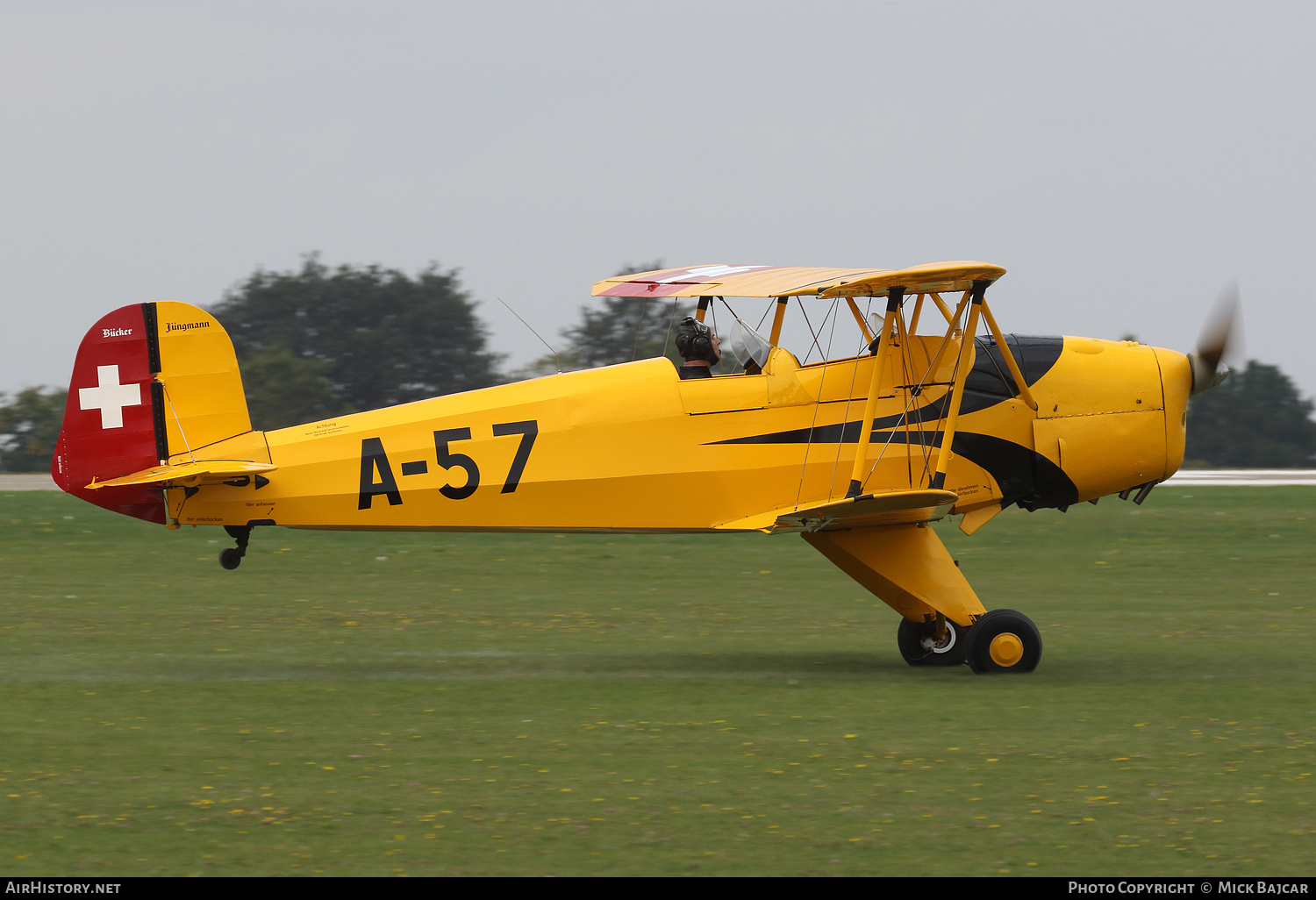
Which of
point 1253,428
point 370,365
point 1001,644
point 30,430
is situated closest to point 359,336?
point 370,365

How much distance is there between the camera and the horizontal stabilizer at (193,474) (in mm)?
10680

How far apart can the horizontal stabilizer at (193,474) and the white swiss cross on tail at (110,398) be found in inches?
17.8

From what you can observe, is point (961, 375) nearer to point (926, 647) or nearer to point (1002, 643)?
point (1002, 643)

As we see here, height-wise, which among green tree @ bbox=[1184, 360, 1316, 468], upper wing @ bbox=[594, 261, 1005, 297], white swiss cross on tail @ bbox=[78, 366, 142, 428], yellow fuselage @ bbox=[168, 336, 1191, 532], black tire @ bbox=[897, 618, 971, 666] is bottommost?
green tree @ bbox=[1184, 360, 1316, 468]

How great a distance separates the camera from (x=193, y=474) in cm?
1065

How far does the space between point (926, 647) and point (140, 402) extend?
6.65 meters

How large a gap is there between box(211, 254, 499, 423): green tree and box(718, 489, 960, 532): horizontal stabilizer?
113 ft

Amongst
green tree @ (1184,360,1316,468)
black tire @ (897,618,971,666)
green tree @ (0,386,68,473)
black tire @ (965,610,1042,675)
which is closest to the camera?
black tire @ (965,610,1042,675)

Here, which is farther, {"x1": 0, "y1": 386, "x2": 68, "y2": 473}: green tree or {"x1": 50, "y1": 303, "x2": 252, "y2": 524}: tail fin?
{"x1": 0, "y1": 386, "x2": 68, "y2": 473}: green tree

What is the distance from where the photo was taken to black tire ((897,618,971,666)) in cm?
1224

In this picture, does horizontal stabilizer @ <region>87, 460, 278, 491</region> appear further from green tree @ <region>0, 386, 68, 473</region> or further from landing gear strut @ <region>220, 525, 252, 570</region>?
green tree @ <region>0, 386, 68, 473</region>

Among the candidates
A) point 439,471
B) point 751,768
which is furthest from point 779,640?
point 751,768

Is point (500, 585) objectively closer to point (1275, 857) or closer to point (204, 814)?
point (204, 814)

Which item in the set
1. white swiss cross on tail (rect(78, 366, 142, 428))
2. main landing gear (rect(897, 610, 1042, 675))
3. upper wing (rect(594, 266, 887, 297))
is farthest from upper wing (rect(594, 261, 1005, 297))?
white swiss cross on tail (rect(78, 366, 142, 428))
